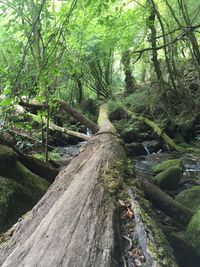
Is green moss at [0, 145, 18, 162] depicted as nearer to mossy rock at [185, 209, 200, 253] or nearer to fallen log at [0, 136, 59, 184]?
fallen log at [0, 136, 59, 184]

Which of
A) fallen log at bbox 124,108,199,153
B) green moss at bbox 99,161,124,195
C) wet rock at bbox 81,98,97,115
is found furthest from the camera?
wet rock at bbox 81,98,97,115

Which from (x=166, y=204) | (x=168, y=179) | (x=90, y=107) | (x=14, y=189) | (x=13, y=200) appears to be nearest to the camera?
(x=13, y=200)

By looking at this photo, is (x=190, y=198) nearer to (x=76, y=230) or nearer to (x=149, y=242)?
(x=149, y=242)

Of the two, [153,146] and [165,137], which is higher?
A: [165,137]

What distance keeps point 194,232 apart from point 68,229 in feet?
8.20

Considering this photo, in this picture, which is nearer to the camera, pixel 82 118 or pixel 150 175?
pixel 82 118

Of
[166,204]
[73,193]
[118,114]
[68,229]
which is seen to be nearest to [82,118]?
[166,204]

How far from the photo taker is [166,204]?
13.9 feet

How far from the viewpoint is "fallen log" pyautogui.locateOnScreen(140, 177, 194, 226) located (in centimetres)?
415

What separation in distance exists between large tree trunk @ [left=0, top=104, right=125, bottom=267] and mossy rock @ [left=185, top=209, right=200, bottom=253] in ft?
5.43

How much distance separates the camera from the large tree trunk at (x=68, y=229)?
5.30 feet

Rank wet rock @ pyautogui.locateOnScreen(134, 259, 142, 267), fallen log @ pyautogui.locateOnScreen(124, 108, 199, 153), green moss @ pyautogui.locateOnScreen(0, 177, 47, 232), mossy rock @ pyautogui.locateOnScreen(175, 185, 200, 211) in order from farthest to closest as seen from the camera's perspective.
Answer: fallen log @ pyautogui.locateOnScreen(124, 108, 199, 153) < mossy rock @ pyautogui.locateOnScreen(175, 185, 200, 211) < green moss @ pyautogui.locateOnScreen(0, 177, 47, 232) < wet rock @ pyautogui.locateOnScreen(134, 259, 142, 267)

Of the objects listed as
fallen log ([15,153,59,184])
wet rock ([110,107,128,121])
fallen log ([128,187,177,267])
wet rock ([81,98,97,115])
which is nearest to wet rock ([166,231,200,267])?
fallen log ([128,187,177,267])

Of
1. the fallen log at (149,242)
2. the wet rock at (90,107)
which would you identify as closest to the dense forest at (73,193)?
the fallen log at (149,242)
